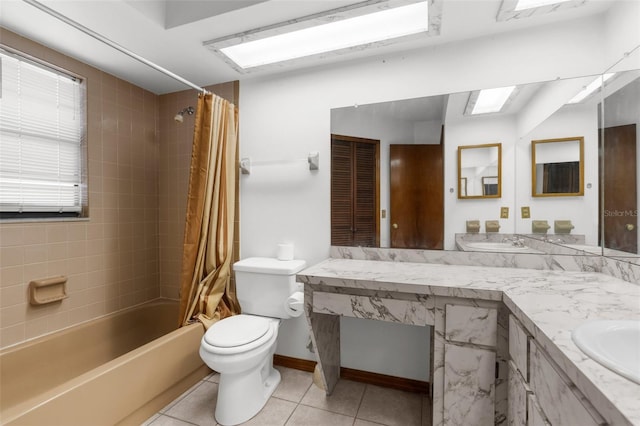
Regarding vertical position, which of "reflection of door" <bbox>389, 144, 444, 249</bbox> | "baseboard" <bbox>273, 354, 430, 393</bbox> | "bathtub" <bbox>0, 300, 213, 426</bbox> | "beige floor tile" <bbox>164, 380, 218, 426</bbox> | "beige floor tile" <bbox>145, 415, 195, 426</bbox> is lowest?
"beige floor tile" <bbox>164, 380, 218, 426</bbox>

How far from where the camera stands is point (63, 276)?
1.81 m

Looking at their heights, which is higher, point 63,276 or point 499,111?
point 499,111

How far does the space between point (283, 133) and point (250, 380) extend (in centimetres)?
160

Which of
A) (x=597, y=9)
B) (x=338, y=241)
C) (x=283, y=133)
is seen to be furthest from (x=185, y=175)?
(x=597, y=9)

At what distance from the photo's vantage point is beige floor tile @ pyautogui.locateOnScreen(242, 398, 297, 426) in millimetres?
1472

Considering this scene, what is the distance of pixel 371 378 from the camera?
1818mm

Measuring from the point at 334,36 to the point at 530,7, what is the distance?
101cm

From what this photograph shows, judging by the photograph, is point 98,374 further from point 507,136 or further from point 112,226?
point 507,136

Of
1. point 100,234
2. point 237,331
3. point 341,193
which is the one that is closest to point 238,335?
point 237,331

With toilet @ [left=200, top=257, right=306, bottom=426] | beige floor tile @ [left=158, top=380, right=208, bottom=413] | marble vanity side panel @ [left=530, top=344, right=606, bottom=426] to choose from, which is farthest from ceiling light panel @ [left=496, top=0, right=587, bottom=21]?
beige floor tile @ [left=158, top=380, right=208, bottom=413]

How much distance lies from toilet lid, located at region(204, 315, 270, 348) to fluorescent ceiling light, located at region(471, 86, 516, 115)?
175 cm

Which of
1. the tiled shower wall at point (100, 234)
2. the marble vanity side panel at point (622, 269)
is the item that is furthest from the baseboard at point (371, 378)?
the tiled shower wall at point (100, 234)

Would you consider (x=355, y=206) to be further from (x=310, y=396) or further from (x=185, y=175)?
(x=185, y=175)

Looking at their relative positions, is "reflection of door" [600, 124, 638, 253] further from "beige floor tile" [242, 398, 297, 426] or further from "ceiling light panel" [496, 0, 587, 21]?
"beige floor tile" [242, 398, 297, 426]
